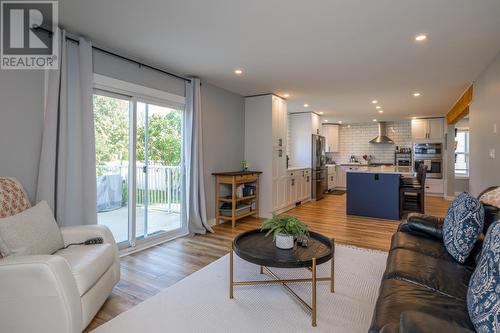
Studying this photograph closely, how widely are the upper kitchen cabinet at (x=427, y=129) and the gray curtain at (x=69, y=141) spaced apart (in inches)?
334

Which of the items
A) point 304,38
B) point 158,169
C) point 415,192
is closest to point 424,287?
point 304,38

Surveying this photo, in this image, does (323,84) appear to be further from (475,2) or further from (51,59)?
(51,59)

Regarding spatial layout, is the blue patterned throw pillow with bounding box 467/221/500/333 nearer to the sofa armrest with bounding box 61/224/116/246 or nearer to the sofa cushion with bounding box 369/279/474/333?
the sofa cushion with bounding box 369/279/474/333

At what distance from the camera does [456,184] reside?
769 centimetres

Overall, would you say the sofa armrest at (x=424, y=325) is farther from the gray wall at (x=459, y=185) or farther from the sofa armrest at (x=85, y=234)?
the gray wall at (x=459, y=185)

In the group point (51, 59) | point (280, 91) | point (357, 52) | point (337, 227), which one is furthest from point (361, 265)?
point (51, 59)

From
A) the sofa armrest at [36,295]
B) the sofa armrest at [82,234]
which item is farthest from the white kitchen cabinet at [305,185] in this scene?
the sofa armrest at [36,295]

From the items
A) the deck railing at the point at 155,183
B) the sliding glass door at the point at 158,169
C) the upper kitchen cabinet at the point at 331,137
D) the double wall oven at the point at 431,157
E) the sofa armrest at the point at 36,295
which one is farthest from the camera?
the upper kitchen cabinet at the point at 331,137

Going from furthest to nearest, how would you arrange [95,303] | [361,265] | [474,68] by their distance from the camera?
[474,68] → [361,265] → [95,303]

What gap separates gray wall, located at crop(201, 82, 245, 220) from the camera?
4605mm

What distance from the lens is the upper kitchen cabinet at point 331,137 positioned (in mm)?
9406

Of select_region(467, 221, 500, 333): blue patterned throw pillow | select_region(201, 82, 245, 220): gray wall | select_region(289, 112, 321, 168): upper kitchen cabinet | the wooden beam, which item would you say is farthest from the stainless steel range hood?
select_region(467, 221, 500, 333): blue patterned throw pillow

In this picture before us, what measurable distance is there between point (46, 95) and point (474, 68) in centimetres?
510

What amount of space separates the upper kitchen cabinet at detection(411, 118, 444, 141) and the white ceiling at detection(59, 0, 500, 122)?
376cm
